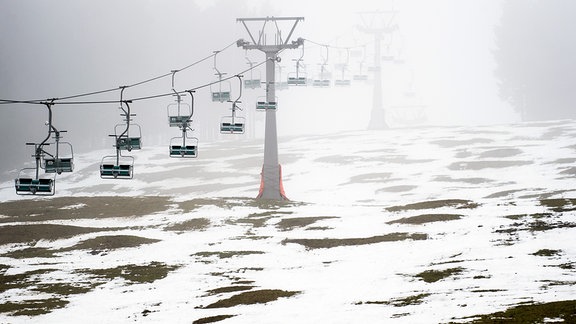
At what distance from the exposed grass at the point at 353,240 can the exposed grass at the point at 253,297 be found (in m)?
12.4

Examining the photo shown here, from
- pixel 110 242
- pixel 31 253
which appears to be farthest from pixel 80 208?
pixel 31 253

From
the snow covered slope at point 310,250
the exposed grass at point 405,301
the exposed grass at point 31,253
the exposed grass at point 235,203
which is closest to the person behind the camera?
the exposed grass at point 405,301

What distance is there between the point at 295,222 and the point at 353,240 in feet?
31.7

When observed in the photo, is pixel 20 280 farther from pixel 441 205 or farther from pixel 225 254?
pixel 441 205

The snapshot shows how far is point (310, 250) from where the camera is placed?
45.7m

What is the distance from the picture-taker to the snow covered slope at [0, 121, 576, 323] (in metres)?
30.2

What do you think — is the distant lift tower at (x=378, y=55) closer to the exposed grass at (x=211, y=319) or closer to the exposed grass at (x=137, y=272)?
the exposed grass at (x=137, y=272)

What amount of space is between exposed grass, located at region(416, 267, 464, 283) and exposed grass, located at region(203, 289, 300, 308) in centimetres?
558

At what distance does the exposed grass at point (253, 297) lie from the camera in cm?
3206

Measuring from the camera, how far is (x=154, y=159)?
123 meters

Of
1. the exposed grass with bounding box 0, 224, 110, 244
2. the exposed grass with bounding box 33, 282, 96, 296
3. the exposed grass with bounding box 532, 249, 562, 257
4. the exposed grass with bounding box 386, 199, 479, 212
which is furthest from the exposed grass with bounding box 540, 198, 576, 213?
the exposed grass with bounding box 0, 224, 110, 244

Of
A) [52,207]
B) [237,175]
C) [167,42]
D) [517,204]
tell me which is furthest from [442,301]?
[167,42]

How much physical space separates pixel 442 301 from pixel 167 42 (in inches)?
4952

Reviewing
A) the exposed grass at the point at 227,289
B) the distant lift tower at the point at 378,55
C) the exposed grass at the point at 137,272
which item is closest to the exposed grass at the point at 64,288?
the exposed grass at the point at 137,272
